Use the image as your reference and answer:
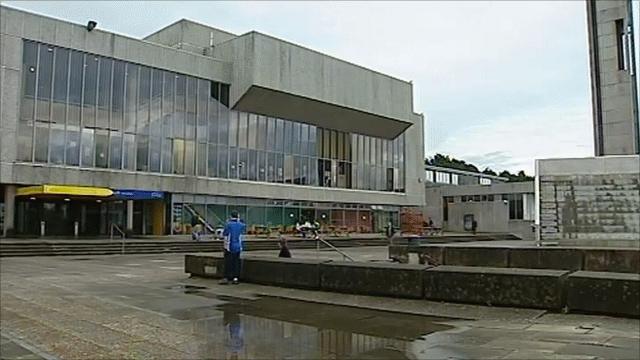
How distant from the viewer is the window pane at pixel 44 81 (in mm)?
38312

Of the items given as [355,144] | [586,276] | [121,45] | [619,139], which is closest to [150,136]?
[121,45]

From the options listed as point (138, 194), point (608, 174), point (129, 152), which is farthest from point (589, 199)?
point (129, 152)

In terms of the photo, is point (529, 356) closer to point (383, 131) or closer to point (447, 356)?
point (447, 356)

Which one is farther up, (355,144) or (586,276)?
(355,144)

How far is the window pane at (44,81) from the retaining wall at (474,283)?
98.5 feet

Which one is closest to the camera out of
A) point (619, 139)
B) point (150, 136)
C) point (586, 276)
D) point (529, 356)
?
point (529, 356)

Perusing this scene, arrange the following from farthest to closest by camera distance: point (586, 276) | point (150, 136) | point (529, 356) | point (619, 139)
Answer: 1. point (150, 136)
2. point (619, 139)
3. point (586, 276)
4. point (529, 356)

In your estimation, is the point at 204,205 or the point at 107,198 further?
the point at 204,205

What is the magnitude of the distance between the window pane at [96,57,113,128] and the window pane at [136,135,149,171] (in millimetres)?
2695

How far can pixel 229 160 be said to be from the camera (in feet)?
162

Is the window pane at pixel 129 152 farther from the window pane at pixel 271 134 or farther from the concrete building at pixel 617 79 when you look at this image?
the concrete building at pixel 617 79

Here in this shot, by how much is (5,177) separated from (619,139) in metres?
35.8

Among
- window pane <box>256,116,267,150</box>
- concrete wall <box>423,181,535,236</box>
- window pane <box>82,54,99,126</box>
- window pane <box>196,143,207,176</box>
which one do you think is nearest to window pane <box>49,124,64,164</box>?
window pane <box>82,54,99,126</box>

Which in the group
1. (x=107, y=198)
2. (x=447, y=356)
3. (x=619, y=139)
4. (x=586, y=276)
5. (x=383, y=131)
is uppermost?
(x=383, y=131)
